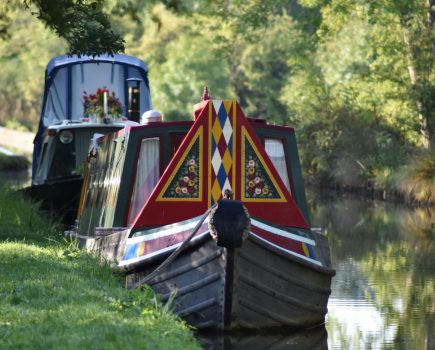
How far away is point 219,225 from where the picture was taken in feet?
41.0

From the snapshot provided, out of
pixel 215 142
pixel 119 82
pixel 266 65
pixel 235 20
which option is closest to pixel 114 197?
pixel 215 142

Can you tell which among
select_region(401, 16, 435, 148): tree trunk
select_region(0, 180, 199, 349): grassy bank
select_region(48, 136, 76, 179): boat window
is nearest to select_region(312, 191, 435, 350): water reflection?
select_region(0, 180, 199, 349): grassy bank

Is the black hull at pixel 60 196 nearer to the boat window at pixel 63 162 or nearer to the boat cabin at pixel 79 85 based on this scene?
the boat window at pixel 63 162

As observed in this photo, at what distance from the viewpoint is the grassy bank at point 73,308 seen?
990 cm

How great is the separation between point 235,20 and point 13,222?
2505 centimetres

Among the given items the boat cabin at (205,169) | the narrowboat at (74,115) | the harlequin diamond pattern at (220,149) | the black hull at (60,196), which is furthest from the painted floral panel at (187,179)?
the black hull at (60,196)

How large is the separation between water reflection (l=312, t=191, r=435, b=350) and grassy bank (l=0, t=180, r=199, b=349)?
2496 mm

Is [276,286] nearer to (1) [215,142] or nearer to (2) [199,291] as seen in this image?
(2) [199,291]

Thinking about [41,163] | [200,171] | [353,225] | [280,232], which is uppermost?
[41,163]

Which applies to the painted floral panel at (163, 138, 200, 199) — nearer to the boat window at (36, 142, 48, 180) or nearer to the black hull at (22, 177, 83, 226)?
the black hull at (22, 177, 83, 226)

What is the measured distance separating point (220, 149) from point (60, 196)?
30.5ft

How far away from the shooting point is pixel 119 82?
26719 millimetres

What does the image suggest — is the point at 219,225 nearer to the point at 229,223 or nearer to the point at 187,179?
the point at 229,223

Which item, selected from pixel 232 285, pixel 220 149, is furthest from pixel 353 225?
pixel 232 285
